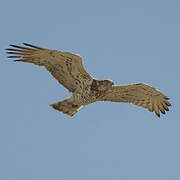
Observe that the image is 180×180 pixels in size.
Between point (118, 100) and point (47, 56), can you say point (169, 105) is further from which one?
point (47, 56)

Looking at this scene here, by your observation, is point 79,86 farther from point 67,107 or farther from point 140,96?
point 140,96

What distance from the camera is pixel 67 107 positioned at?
13.2 metres

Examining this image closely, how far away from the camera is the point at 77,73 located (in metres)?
12.5

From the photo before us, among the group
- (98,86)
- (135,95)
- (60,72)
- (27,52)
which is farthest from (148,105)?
(27,52)

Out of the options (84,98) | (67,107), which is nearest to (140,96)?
(84,98)

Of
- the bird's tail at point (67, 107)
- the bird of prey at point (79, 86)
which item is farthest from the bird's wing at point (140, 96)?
the bird's tail at point (67, 107)

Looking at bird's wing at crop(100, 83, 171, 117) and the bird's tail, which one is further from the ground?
bird's wing at crop(100, 83, 171, 117)

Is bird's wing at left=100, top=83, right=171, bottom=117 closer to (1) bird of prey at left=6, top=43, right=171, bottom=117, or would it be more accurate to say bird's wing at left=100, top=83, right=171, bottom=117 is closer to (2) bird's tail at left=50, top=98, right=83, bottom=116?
(1) bird of prey at left=6, top=43, right=171, bottom=117

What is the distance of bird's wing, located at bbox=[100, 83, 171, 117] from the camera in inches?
517

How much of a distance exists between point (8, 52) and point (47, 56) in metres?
1.01

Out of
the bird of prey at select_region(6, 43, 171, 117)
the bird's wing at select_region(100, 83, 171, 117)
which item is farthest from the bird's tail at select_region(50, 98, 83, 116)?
the bird's wing at select_region(100, 83, 171, 117)

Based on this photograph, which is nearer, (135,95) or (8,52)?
(8,52)

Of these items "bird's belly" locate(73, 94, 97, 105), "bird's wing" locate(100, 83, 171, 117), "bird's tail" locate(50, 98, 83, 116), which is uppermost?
"bird's wing" locate(100, 83, 171, 117)

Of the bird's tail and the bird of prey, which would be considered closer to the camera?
the bird of prey
